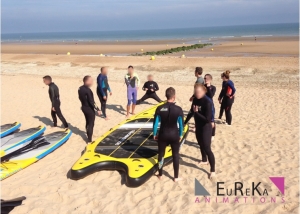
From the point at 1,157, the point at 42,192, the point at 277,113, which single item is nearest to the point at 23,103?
the point at 1,157

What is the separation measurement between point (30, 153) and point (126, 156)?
242 centimetres

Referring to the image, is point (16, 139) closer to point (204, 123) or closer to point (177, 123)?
point (177, 123)

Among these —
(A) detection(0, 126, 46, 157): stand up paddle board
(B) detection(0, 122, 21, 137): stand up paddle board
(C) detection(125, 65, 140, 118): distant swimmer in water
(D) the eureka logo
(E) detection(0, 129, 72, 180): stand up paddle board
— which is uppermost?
(C) detection(125, 65, 140, 118): distant swimmer in water

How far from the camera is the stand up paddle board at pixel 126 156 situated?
5113mm

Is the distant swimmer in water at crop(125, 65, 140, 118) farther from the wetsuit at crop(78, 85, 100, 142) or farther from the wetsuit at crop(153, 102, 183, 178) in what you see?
the wetsuit at crop(153, 102, 183, 178)

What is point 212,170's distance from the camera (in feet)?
17.1

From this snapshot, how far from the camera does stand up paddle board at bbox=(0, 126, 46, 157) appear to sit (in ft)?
21.3

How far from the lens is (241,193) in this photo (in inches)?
186

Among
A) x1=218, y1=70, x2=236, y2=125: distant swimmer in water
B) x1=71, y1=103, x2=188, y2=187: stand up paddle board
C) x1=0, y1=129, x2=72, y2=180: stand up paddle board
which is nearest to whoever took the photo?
x1=71, y1=103, x2=188, y2=187: stand up paddle board

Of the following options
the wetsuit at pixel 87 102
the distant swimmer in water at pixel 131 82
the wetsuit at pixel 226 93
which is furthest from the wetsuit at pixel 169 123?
Answer: the distant swimmer in water at pixel 131 82

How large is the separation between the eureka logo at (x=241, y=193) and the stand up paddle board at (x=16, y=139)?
173 inches

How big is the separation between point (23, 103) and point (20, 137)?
199 inches

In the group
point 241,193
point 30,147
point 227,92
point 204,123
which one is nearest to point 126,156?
point 204,123

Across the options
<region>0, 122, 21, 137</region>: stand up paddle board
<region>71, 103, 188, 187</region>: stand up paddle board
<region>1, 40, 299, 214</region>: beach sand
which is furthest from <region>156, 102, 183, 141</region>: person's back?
<region>0, 122, 21, 137</region>: stand up paddle board
